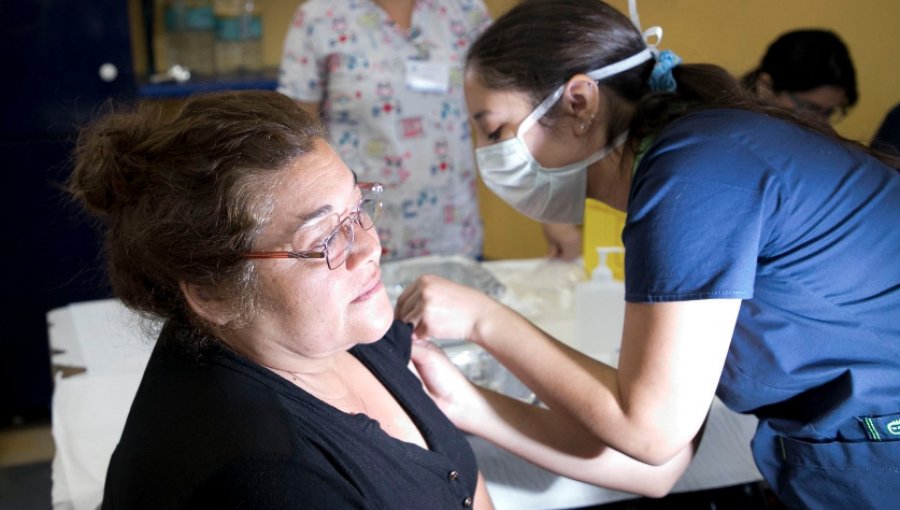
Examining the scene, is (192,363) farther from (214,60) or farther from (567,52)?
(214,60)

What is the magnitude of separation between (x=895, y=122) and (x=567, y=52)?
1.59 m

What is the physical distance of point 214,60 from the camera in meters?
3.98

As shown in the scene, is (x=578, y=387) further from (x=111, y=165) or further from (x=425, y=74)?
(x=425, y=74)

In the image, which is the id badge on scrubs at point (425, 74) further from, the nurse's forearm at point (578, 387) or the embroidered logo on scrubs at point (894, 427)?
the embroidered logo on scrubs at point (894, 427)

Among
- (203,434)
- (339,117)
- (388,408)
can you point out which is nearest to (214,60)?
(339,117)

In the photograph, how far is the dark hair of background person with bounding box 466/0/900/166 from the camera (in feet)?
4.41

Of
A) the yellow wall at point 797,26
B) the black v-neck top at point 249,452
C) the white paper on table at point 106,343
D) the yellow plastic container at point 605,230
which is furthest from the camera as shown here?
the yellow wall at point 797,26

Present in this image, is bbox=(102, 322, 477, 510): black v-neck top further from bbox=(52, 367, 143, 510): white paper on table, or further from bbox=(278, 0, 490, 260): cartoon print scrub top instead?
bbox=(278, 0, 490, 260): cartoon print scrub top

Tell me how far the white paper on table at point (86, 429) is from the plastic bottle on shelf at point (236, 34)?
256 cm

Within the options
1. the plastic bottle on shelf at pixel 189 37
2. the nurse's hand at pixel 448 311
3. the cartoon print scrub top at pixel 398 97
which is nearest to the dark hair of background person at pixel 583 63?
the nurse's hand at pixel 448 311

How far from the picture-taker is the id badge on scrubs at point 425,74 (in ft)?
8.98

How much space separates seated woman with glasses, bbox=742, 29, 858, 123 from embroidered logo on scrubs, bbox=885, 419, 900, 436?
158 centimetres

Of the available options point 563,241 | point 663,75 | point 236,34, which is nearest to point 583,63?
point 663,75

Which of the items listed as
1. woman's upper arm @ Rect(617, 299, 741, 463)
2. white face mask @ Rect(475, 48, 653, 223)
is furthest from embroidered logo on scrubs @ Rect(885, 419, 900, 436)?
white face mask @ Rect(475, 48, 653, 223)
